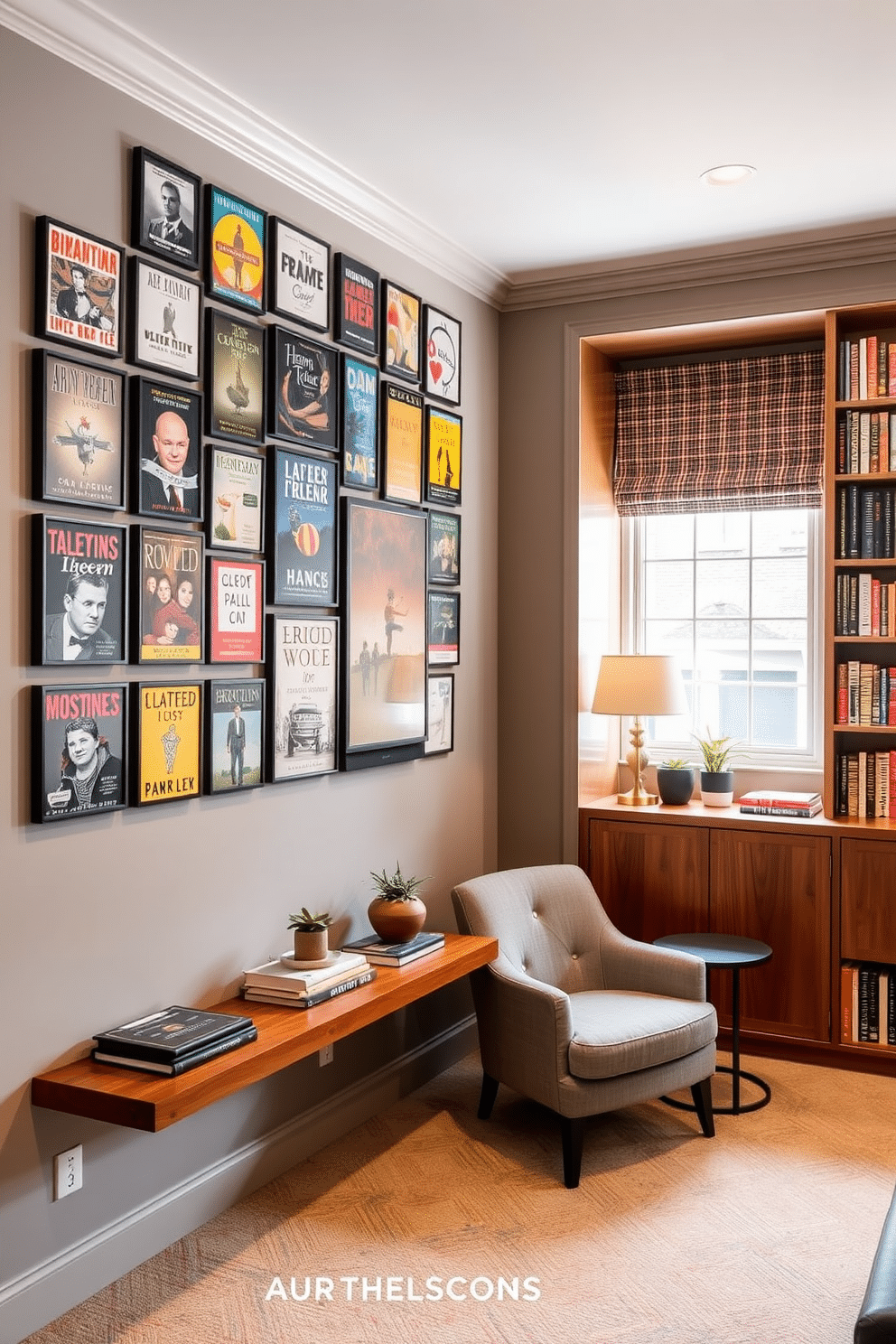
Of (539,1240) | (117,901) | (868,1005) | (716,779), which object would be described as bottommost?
(539,1240)

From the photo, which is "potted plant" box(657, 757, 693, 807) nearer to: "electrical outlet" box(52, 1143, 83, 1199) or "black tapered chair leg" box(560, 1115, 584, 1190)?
"black tapered chair leg" box(560, 1115, 584, 1190)

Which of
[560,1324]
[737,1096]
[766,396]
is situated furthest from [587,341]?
[560,1324]

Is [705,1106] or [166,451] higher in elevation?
[166,451]

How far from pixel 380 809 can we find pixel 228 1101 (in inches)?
39.7

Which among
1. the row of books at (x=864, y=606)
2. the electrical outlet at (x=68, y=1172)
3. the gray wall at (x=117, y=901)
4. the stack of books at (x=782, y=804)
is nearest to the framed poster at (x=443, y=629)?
the gray wall at (x=117, y=901)

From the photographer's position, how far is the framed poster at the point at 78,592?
2.27 metres

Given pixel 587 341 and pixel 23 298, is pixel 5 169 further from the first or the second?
pixel 587 341

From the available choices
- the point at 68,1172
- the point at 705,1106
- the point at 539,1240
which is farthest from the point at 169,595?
the point at 705,1106

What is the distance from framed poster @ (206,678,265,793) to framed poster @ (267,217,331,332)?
1.01 metres

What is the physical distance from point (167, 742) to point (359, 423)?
1.22 m

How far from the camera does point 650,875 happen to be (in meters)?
3.98

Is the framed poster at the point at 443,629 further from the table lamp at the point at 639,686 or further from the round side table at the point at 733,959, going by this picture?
the round side table at the point at 733,959

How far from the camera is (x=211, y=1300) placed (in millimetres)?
2398

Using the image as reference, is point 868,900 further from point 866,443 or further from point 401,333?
point 401,333
